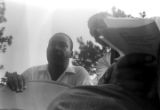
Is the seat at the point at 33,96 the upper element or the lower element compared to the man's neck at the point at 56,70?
lower

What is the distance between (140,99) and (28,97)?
315 mm

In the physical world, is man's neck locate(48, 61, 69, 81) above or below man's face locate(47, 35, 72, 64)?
below

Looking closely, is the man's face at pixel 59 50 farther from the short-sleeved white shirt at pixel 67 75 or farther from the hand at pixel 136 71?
the hand at pixel 136 71

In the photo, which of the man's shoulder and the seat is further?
the seat

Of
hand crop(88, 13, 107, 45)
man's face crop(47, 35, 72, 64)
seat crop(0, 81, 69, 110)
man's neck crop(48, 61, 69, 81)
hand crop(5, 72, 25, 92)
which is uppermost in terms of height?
hand crop(88, 13, 107, 45)

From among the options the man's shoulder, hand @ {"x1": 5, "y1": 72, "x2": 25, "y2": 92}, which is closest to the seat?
hand @ {"x1": 5, "y1": 72, "x2": 25, "y2": 92}

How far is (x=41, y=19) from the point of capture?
92 cm

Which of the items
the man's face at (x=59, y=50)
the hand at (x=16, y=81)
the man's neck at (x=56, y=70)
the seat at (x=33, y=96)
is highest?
the man's face at (x=59, y=50)

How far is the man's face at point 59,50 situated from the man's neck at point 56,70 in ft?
0.04

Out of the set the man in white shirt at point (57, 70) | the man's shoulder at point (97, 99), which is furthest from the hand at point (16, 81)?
the man's shoulder at point (97, 99)

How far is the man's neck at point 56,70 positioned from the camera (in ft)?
3.11

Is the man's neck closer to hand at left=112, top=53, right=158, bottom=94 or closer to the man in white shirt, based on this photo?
the man in white shirt

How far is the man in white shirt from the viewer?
92 centimetres

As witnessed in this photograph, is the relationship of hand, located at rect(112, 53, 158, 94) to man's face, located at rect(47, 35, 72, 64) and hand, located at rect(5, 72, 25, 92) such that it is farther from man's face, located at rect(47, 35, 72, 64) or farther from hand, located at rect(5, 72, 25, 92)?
hand, located at rect(5, 72, 25, 92)
